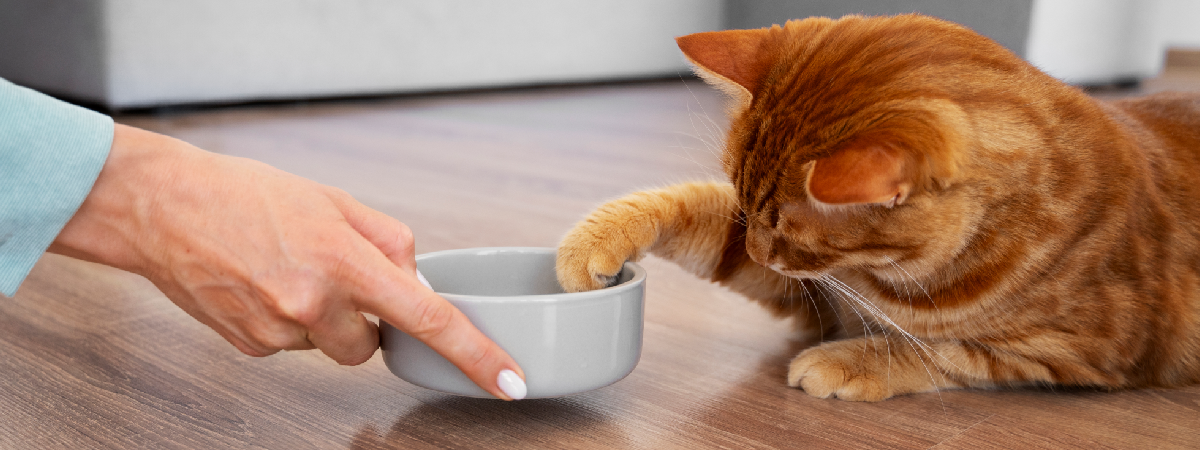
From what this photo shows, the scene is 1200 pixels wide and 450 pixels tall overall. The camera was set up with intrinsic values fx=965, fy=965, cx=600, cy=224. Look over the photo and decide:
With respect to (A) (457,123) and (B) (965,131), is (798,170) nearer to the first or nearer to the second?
(B) (965,131)

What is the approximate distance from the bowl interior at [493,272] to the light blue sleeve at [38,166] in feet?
1.06

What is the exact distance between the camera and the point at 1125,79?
15.6ft

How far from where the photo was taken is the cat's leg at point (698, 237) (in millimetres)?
1036

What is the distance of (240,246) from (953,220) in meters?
0.62

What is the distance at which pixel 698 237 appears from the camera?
115cm

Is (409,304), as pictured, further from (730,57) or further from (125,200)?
(730,57)

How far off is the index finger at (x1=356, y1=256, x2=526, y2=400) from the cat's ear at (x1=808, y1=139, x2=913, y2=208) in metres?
0.29

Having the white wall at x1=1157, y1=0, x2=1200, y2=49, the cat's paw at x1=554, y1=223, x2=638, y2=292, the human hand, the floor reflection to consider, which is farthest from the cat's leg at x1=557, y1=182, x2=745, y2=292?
the white wall at x1=1157, y1=0, x2=1200, y2=49

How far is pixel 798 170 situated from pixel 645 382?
28cm

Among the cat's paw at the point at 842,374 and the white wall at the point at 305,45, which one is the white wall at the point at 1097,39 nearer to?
the white wall at the point at 305,45

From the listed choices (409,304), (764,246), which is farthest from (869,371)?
(409,304)

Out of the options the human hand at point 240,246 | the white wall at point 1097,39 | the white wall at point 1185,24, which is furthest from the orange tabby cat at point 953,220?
the white wall at point 1185,24

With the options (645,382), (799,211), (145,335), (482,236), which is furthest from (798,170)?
(482,236)

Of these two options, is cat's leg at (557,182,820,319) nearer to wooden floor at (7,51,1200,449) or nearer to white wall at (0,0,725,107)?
wooden floor at (7,51,1200,449)
